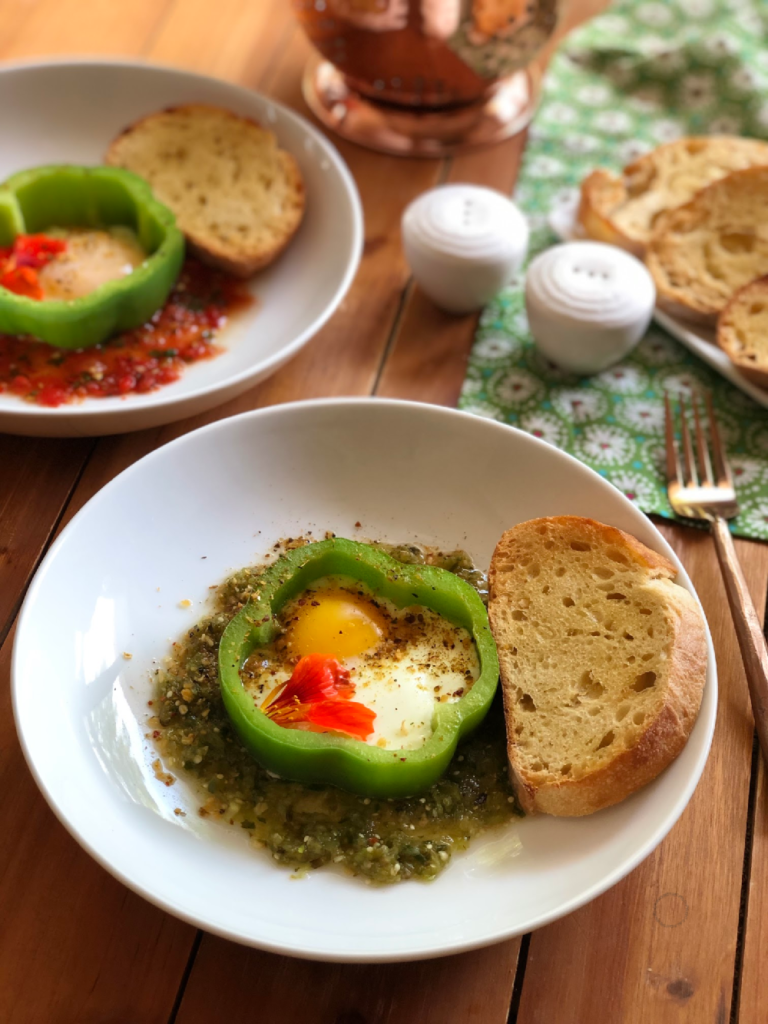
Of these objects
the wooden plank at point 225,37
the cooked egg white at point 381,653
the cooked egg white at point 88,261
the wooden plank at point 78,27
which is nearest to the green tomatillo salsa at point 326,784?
the cooked egg white at point 381,653

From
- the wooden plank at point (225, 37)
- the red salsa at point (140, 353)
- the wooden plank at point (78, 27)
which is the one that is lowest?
the red salsa at point (140, 353)

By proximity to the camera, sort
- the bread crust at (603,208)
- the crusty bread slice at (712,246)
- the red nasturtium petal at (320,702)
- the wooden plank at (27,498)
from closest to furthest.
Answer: the red nasturtium petal at (320,702), the wooden plank at (27,498), the crusty bread slice at (712,246), the bread crust at (603,208)

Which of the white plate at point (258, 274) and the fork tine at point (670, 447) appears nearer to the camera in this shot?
the white plate at point (258, 274)

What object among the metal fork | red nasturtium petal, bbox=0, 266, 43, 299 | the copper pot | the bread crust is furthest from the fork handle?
red nasturtium petal, bbox=0, 266, 43, 299

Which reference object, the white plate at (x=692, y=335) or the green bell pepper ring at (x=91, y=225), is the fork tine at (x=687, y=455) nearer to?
the white plate at (x=692, y=335)

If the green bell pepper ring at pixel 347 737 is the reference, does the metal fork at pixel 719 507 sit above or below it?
below

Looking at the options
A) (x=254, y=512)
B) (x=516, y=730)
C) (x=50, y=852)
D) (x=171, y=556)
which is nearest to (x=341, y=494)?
(x=254, y=512)

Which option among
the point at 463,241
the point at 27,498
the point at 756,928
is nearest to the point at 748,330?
the point at 463,241

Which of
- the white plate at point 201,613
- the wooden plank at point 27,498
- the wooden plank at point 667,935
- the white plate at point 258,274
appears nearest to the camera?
the white plate at point 201,613
